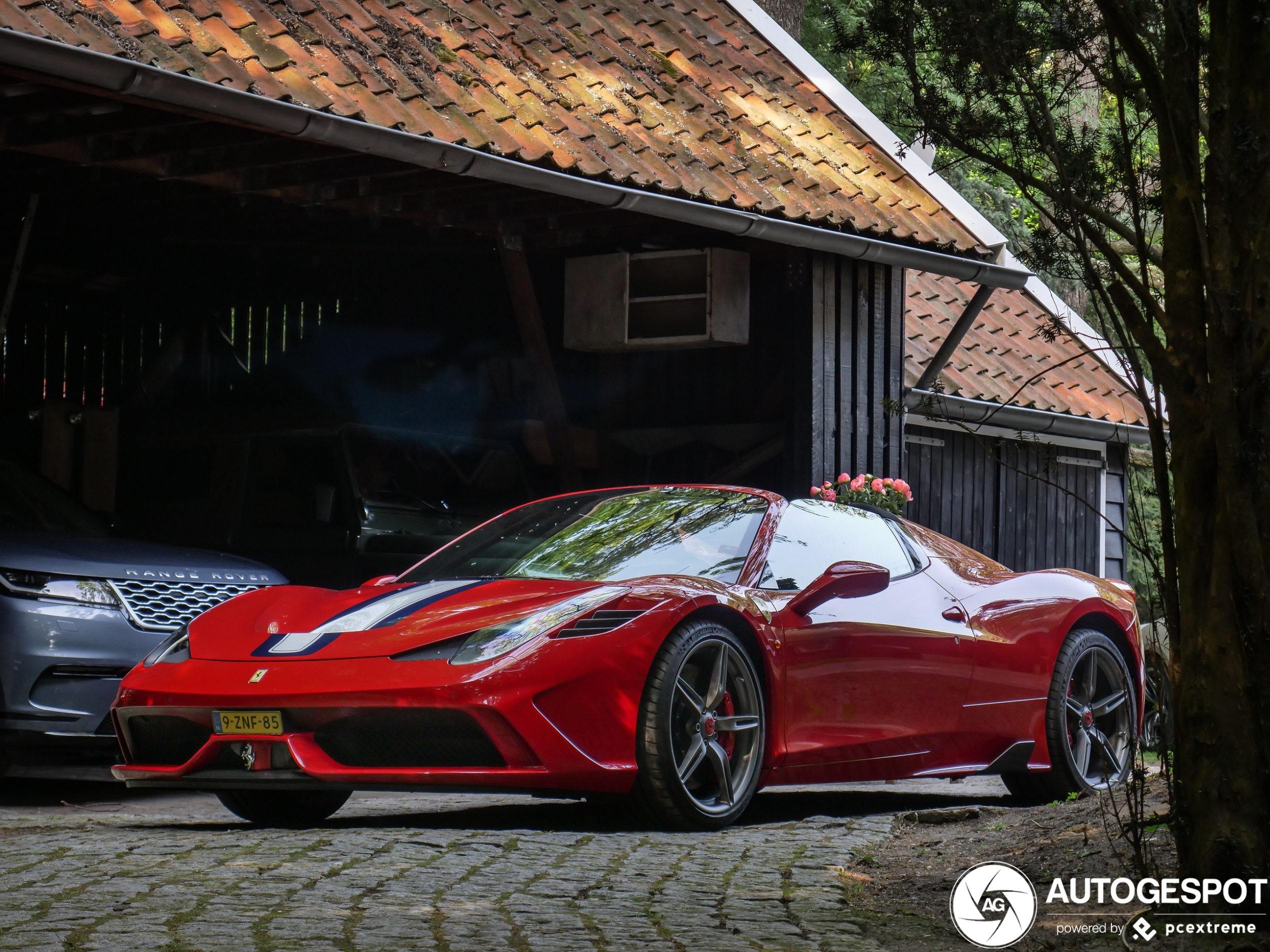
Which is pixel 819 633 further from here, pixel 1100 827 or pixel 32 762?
pixel 32 762

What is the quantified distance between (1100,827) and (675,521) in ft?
7.13

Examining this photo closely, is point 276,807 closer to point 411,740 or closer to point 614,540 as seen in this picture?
point 411,740

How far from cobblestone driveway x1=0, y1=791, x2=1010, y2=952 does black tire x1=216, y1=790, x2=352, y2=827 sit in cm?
9

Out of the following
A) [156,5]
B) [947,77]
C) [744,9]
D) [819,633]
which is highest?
[744,9]

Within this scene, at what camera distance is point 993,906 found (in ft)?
13.7

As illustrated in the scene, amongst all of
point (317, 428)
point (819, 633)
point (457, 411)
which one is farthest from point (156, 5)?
point (457, 411)

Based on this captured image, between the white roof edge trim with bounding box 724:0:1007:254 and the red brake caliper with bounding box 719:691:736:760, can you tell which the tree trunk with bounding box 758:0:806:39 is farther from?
the red brake caliper with bounding box 719:691:736:760

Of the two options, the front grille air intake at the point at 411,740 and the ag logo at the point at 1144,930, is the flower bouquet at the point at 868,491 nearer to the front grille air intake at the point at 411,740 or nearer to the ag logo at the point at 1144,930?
the front grille air intake at the point at 411,740

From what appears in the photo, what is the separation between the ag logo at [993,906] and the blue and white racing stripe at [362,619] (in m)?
2.33

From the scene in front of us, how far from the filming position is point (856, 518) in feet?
24.4

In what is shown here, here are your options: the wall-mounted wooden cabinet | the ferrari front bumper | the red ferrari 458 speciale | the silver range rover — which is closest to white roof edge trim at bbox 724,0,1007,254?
the wall-mounted wooden cabinet

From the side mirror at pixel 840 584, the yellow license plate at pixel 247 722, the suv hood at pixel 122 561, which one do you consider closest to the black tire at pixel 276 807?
the yellow license plate at pixel 247 722

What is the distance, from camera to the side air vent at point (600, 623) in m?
5.70

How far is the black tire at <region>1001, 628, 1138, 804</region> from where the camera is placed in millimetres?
7668
